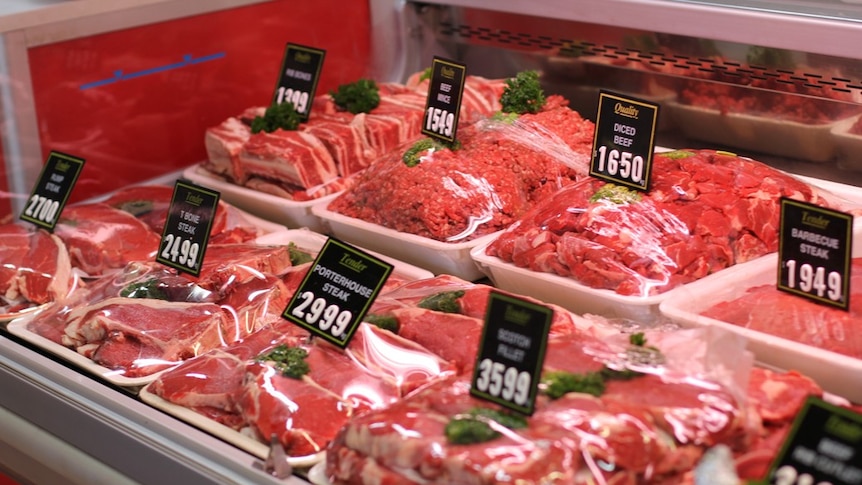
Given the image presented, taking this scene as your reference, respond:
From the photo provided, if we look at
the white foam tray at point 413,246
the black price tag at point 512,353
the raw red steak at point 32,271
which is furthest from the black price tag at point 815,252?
the raw red steak at point 32,271

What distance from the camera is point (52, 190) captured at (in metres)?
3.30

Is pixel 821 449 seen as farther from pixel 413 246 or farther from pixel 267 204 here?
pixel 267 204

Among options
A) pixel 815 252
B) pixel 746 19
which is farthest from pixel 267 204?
pixel 815 252

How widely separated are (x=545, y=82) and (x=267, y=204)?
1142mm


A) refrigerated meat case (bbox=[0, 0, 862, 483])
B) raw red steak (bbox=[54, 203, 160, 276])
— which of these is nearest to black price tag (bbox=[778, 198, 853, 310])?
refrigerated meat case (bbox=[0, 0, 862, 483])

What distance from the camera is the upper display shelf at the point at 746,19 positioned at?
2.81 metres

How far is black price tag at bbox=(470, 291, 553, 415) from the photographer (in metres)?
1.90

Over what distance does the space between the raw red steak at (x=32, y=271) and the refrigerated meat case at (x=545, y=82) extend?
25 cm

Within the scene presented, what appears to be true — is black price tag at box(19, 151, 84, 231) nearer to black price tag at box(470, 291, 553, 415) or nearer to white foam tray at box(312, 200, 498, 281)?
white foam tray at box(312, 200, 498, 281)

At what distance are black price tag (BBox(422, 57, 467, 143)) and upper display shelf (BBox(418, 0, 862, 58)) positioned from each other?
0.56 m

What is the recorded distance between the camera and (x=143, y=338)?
2.63m

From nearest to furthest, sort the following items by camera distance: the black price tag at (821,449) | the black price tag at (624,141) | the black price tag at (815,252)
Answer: the black price tag at (821,449)
the black price tag at (815,252)
the black price tag at (624,141)

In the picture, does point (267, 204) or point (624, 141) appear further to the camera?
point (267, 204)

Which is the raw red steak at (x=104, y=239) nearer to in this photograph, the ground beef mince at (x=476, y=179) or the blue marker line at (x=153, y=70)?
the blue marker line at (x=153, y=70)
